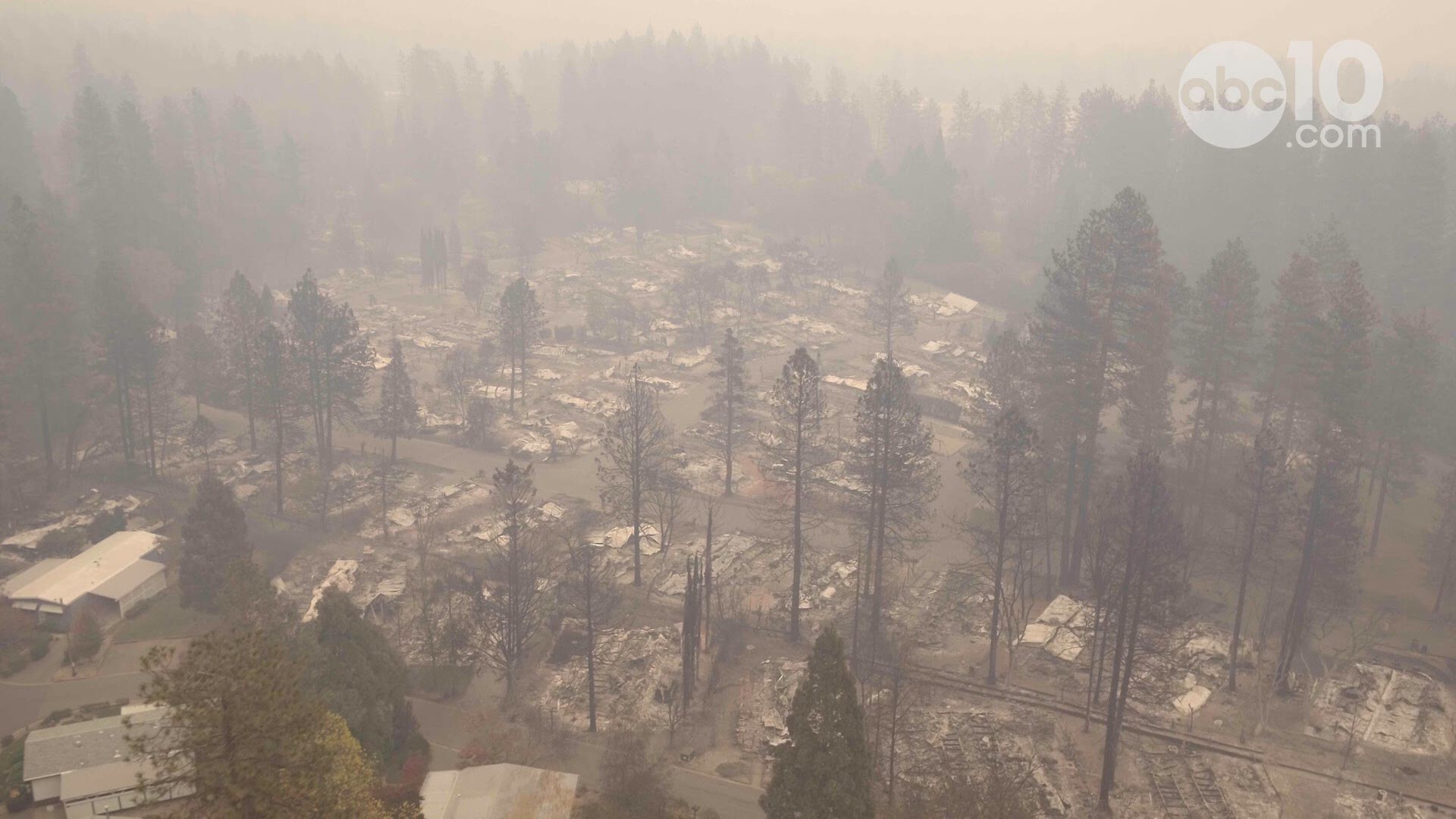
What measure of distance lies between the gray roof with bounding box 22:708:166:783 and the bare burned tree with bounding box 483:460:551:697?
36.1 ft

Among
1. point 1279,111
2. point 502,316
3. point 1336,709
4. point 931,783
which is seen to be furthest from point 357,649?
point 1279,111

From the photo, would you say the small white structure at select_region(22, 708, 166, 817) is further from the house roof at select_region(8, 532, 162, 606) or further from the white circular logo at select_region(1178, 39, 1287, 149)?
the white circular logo at select_region(1178, 39, 1287, 149)

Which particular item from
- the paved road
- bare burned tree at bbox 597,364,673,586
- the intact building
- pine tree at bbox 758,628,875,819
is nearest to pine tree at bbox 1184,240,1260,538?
bare burned tree at bbox 597,364,673,586

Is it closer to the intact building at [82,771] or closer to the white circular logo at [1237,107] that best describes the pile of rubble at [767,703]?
the intact building at [82,771]

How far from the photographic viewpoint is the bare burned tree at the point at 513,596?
34562mm

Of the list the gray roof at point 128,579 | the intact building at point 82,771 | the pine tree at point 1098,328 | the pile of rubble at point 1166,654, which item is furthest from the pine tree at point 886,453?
the gray roof at point 128,579

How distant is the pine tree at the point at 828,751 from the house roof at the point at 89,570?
32065 mm

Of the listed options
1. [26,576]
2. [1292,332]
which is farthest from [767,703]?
[26,576]

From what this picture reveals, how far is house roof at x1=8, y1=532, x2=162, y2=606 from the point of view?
38219mm

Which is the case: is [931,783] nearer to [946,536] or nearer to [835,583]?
[835,583]

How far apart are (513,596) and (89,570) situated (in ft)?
65.9

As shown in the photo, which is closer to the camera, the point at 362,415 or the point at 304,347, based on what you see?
the point at 304,347

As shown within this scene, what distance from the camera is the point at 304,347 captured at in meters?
53.2

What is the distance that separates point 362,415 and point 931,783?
42.0m
